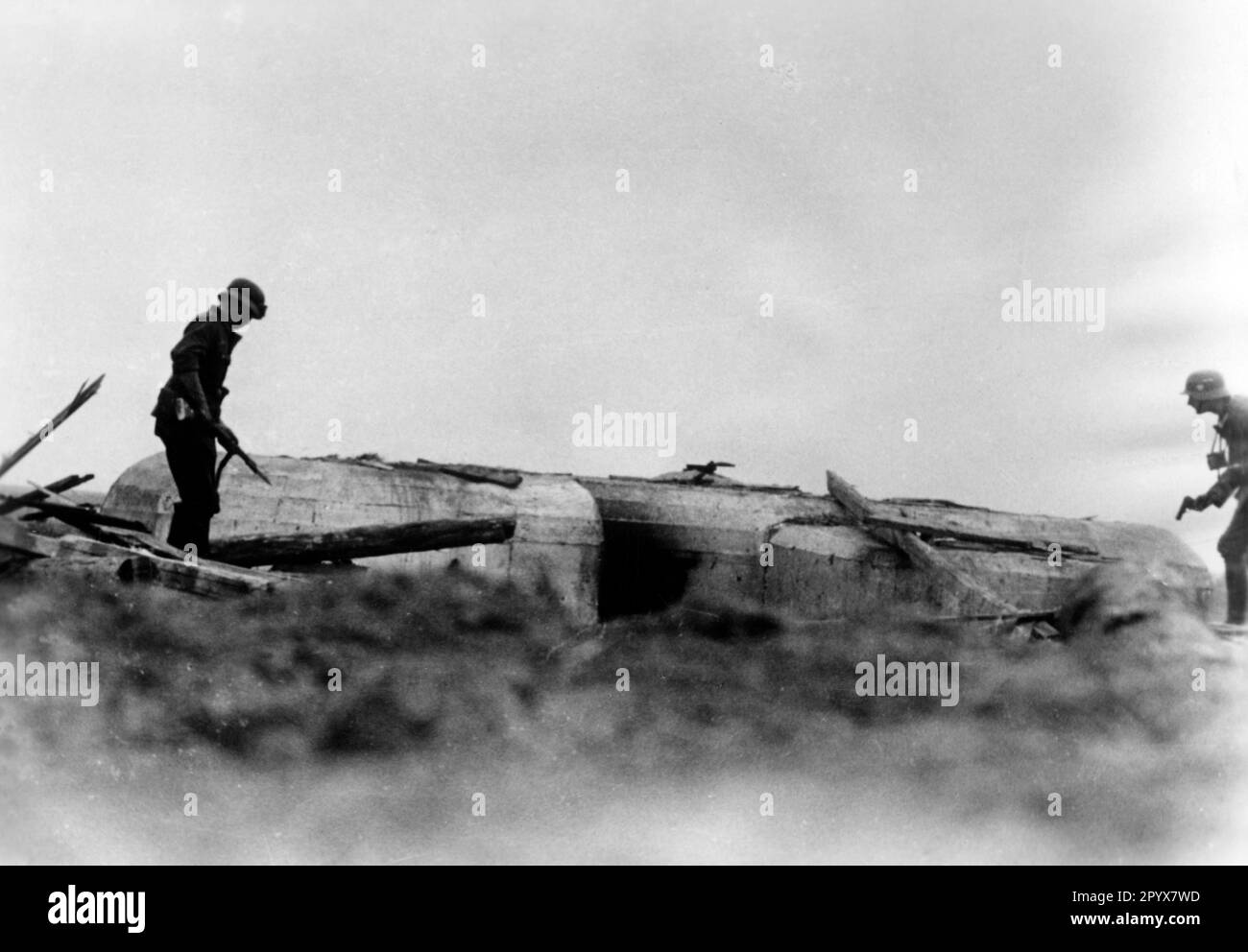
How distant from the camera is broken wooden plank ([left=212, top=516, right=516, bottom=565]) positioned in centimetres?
1180

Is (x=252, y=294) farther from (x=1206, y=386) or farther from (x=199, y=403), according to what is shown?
(x=1206, y=386)

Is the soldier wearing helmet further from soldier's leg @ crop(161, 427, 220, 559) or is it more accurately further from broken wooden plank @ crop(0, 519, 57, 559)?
broken wooden plank @ crop(0, 519, 57, 559)

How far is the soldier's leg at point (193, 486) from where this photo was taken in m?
11.0

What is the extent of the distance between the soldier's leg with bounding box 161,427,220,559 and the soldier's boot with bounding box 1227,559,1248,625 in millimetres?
9686

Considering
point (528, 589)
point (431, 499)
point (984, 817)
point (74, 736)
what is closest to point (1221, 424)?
point (984, 817)

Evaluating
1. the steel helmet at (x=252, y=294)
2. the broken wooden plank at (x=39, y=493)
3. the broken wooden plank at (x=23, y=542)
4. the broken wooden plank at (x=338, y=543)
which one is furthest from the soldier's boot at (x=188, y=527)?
the steel helmet at (x=252, y=294)

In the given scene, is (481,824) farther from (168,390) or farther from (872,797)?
(168,390)

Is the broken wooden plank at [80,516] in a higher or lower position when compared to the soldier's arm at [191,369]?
lower

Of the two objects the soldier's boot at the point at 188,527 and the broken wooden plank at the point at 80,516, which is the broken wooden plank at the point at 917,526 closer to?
the soldier's boot at the point at 188,527

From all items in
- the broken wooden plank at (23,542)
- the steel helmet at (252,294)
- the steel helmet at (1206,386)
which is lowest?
the broken wooden plank at (23,542)

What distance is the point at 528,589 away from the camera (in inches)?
492

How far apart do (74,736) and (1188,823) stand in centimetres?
731

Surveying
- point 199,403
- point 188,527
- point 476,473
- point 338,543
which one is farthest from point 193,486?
point 476,473

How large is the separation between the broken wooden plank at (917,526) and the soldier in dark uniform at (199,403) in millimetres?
6349
